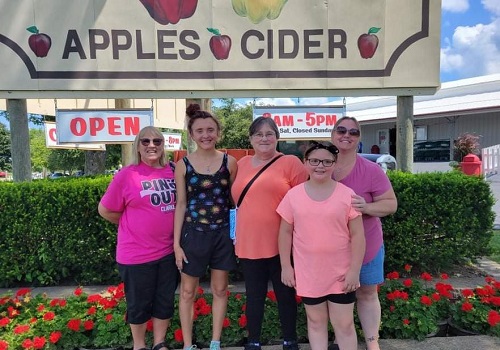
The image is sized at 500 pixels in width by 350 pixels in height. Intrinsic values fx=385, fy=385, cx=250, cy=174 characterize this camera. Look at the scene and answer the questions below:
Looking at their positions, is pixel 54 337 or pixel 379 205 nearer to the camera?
pixel 379 205

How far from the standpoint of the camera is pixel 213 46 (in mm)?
4617

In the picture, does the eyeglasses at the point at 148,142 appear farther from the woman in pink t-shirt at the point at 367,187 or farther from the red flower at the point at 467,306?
the red flower at the point at 467,306

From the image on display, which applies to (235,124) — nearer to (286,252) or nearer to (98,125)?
(98,125)

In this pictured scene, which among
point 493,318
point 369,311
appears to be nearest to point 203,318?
point 369,311

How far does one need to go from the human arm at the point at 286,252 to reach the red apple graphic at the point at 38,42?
3.82 m

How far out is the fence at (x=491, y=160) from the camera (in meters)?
12.7

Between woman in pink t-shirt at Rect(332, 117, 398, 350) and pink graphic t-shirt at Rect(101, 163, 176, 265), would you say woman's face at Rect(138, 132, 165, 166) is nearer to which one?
pink graphic t-shirt at Rect(101, 163, 176, 265)

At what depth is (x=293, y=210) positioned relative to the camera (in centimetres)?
227

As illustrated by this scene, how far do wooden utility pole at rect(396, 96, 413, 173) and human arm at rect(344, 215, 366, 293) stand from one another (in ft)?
10.1

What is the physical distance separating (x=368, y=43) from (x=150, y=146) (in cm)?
324

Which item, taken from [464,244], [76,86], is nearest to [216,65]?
[76,86]

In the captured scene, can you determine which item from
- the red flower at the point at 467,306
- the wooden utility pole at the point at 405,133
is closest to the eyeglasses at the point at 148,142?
the red flower at the point at 467,306

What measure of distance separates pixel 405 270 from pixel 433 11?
10.0ft

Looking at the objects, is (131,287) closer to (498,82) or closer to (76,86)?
(76,86)
